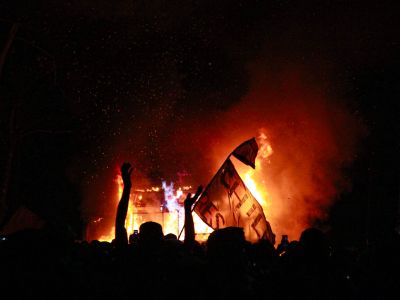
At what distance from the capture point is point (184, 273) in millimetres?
3361

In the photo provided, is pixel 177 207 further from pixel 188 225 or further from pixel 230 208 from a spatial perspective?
pixel 188 225

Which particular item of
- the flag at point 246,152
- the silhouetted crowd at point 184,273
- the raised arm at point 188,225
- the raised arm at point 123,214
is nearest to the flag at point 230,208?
the flag at point 246,152

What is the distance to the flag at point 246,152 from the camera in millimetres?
7836

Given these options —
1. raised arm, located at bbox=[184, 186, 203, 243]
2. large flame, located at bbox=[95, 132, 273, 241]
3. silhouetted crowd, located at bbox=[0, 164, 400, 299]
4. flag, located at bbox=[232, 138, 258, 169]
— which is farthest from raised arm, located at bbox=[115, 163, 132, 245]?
large flame, located at bbox=[95, 132, 273, 241]

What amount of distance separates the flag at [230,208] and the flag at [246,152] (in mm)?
526

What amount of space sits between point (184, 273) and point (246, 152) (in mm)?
4684

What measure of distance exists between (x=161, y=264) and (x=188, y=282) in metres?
0.25

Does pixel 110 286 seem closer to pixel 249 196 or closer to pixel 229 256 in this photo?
pixel 229 256

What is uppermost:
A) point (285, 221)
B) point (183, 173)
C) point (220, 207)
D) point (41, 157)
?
point (183, 173)

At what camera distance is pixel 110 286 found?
3469 millimetres

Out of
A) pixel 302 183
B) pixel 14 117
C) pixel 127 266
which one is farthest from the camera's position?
pixel 302 183

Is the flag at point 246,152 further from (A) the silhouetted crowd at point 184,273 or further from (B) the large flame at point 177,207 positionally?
(B) the large flame at point 177,207

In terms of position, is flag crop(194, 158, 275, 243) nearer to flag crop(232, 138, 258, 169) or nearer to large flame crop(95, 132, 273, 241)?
flag crop(232, 138, 258, 169)

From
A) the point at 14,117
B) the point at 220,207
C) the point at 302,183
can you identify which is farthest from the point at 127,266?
the point at 302,183
